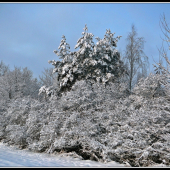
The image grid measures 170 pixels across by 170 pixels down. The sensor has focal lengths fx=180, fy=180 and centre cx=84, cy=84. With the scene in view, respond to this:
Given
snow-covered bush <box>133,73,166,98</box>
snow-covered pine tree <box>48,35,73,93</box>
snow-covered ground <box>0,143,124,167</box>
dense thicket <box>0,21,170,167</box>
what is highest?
snow-covered pine tree <box>48,35,73,93</box>

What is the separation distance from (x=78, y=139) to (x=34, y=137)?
11.1ft

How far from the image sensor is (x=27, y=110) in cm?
1211

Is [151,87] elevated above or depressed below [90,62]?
below

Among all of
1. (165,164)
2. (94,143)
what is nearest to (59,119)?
(94,143)

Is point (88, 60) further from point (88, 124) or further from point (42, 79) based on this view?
point (42, 79)

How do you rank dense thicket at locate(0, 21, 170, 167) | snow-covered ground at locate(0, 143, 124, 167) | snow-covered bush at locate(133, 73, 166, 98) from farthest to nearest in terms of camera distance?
snow-covered bush at locate(133, 73, 166, 98) < dense thicket at locate(0, 21, 170, 167) < snow-covered ground at locate(0, 143, 124, 167)

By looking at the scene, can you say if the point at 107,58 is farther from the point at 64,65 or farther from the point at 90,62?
the point at 64,65

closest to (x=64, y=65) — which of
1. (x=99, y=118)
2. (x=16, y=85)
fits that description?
(x=99, y=118)

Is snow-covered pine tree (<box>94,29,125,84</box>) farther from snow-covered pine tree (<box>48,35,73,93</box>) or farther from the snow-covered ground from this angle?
the snow-covered ground

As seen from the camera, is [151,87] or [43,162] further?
[151,87]

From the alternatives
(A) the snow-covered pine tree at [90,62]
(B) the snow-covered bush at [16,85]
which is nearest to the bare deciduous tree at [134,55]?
(A) the snow-covered pine tree at [90,62]

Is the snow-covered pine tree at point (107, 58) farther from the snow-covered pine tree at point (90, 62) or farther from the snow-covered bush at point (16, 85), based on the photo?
the snow-covered bush at point (16, 85)

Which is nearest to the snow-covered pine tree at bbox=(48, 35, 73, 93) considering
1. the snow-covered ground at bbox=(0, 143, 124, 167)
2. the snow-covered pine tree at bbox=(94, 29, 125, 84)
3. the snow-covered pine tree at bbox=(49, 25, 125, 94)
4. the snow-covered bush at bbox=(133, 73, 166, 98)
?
the snow-covered pine tree at bbox=(49, 25, 125, 94)

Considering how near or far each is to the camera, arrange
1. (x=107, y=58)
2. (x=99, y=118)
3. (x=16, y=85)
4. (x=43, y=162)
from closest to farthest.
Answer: (x=43, y=162)
(x=99, y=118)
(x=107, y=58)
(x=16, y=85)
